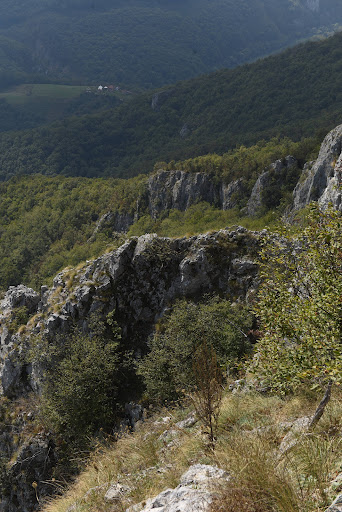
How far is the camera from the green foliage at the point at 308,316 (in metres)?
5.68

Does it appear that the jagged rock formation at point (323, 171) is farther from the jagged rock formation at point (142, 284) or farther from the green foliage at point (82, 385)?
the green foliage at point (82, 385)

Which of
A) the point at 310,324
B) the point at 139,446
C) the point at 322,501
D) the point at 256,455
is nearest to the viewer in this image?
the point at 322,501

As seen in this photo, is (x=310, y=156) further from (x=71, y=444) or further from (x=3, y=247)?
(x=3, y=247)

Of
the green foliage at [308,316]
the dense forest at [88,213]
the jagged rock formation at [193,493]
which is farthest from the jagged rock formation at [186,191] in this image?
the jagged rock formation at [193,493]

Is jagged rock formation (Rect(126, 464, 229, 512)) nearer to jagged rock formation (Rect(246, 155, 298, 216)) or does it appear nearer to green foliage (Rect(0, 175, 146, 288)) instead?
jagged rock formation (Rect(246, 155, 298, 216))

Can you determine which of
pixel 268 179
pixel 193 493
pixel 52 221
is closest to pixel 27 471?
pixel 193 493

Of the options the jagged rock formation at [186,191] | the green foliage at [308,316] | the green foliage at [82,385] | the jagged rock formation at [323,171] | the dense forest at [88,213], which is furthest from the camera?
the jagged rock formation at [186,191]

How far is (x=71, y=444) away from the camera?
18.3m

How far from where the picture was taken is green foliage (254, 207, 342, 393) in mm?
5676

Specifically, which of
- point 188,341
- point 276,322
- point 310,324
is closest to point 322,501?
point 310,324

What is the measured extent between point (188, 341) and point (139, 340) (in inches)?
239

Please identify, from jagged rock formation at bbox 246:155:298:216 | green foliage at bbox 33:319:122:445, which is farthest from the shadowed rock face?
jagged rock formation at bbox 246:155:298:216

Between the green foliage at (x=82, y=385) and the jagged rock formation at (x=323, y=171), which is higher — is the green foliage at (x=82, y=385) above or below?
below

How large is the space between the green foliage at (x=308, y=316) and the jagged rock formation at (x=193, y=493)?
1832mm
